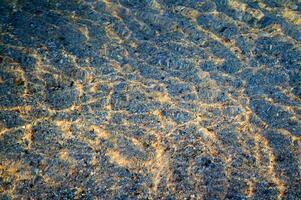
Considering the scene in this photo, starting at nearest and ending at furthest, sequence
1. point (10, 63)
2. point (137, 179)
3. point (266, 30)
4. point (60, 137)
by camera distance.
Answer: point (137, 179)
point (60, 137)
point (10, 63)
point (266, 30)

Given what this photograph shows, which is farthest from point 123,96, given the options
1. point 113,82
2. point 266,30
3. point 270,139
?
point 266,30

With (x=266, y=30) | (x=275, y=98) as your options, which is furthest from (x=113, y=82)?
(x=266, y=30)

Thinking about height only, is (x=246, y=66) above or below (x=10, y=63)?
above

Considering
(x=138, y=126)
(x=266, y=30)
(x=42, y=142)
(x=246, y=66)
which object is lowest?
(x=42, y=142)

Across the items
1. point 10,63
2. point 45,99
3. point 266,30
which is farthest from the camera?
point 266,30

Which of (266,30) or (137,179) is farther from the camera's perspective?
(266,30)

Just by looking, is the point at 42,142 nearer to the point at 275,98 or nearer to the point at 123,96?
the point at 123,96
